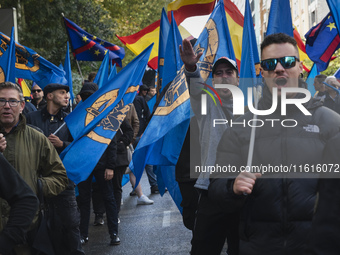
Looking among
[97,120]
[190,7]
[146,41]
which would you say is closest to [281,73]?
[97,120]

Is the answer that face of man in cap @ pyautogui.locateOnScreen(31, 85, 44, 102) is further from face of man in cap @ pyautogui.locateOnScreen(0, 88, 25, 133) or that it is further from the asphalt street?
face of man in cap @ pyautogui.locateOnScreen(0, 88, 25, 133)

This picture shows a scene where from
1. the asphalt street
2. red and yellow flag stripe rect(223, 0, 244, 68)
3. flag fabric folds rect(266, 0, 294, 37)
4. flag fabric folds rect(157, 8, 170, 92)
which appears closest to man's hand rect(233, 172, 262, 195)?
the asphalt street

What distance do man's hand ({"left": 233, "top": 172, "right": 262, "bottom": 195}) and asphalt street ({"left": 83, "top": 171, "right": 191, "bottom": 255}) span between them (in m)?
4.51

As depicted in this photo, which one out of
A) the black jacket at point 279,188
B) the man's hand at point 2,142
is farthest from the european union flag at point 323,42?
the black jacket at point 279,188

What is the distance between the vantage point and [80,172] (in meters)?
6.88

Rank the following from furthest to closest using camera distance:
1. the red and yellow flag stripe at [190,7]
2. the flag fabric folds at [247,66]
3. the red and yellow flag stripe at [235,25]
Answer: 1. the red and yellow flag stripe at [190,7]
2. the red and yellow flag stripe at [235,25]
3. the flag fabric folds at [247,66]

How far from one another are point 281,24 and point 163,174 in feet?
7.17

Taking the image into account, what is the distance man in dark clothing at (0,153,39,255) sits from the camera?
334cm

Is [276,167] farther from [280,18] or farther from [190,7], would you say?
[190,7]

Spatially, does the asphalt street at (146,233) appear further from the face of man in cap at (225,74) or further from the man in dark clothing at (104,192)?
the face of man in cap at (225,74)

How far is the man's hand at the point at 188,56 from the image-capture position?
4.64m

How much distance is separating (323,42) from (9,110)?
23.6ft

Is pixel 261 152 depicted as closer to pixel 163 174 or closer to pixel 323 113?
pixel 323 113

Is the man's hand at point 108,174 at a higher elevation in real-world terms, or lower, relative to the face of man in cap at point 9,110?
lower
